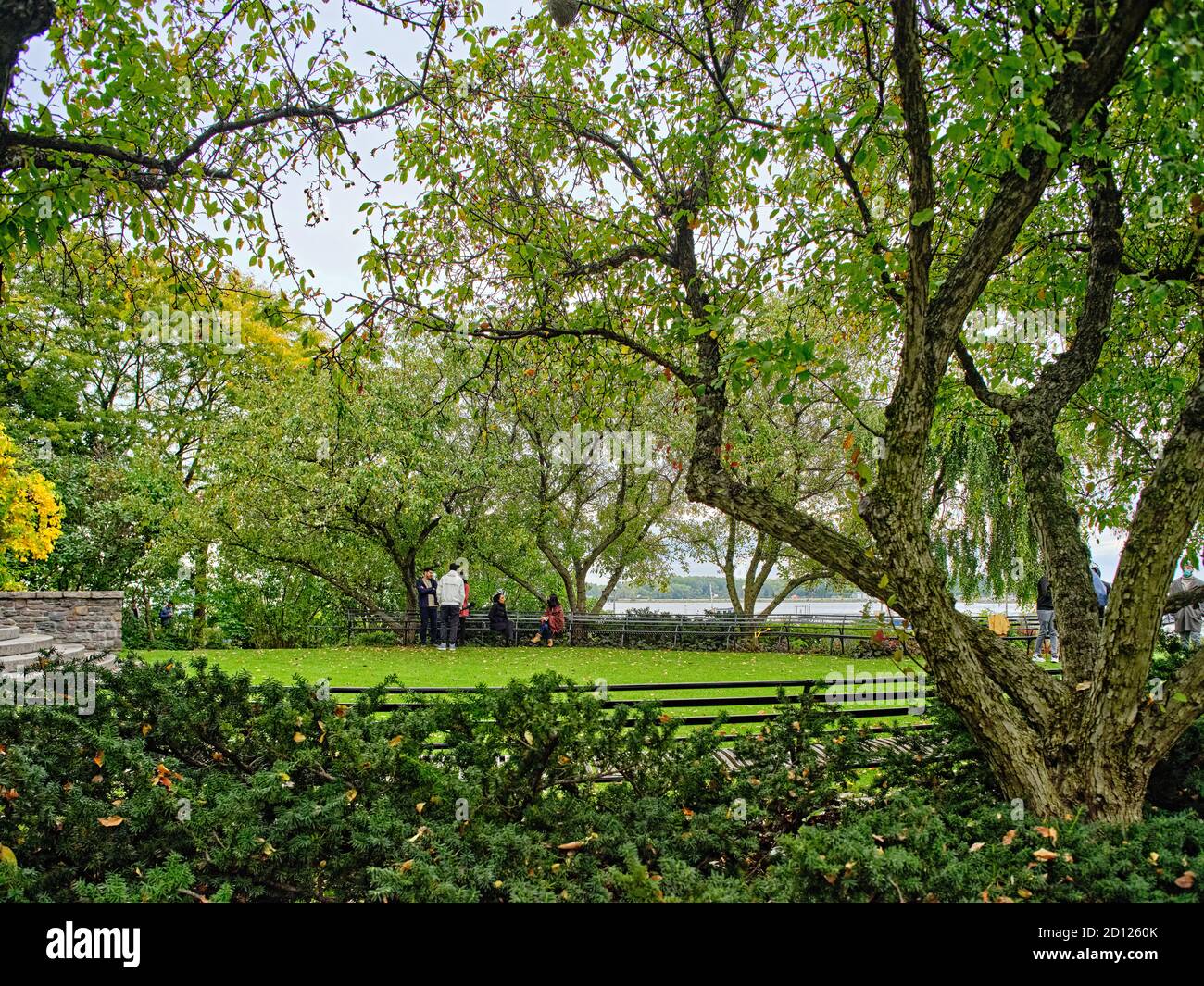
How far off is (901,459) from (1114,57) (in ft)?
6.14

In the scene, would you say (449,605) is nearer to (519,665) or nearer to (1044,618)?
(519,665)

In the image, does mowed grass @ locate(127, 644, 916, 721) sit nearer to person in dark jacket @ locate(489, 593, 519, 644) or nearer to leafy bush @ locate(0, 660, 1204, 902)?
person in dark jacket @ locate(489, 593, 519, 644)

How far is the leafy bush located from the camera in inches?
101

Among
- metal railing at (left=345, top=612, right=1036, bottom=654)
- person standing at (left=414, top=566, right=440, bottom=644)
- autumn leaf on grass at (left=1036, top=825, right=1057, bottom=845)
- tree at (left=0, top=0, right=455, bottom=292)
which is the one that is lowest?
metal railing at (left=345, top=612, right=1036, bottom=654)

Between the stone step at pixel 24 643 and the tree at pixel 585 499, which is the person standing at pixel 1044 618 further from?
the stone step at pixel 24 643

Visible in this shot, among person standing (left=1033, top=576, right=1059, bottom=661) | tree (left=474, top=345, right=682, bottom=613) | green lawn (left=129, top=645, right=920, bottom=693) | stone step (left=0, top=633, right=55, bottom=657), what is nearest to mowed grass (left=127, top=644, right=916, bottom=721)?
green lawn (left=129, top=645, right=920, bottom=693)

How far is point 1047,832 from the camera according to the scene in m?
2.98

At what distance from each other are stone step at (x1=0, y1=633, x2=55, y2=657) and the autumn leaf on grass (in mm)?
11077

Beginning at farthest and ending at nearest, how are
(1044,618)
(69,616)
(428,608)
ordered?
(428,608), (1044,618), (69,616)

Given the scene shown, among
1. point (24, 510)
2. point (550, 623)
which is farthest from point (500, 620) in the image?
point (24, 510)

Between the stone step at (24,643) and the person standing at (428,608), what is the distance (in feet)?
23.2

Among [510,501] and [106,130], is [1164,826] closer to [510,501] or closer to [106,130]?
[106,130]

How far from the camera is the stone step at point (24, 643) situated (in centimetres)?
977

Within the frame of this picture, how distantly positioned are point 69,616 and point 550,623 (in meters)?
9.84
